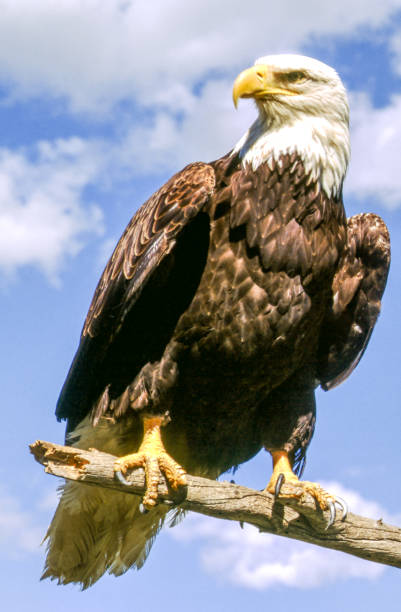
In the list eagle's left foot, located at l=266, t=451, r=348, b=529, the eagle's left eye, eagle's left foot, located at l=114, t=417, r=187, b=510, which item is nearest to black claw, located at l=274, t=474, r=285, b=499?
eagle's left foot, located at l=266, t=451, r=348, b=529

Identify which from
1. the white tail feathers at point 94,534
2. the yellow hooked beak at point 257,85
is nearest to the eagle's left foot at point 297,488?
the white tail feathers at point 94,534

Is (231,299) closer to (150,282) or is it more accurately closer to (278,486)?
(150,282)

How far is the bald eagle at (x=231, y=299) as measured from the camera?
516 cm

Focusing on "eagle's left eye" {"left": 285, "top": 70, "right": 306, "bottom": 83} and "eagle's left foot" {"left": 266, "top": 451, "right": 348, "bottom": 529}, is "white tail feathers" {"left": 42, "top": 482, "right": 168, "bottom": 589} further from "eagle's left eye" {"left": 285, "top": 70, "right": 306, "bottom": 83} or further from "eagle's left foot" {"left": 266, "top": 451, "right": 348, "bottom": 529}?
"eagle's left eye" {"left": 285, "top": 70, "right": 306, "bottom": 83}

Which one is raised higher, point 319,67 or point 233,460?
point 319,67

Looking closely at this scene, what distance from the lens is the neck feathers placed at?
17.3 ft

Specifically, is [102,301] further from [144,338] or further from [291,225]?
[291,225]

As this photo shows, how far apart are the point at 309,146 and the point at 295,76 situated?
1.53 feet

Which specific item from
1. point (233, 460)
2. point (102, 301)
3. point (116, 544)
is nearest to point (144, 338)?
point (102, 301)

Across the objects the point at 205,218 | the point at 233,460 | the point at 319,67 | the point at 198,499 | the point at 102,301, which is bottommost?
the point at 198,499

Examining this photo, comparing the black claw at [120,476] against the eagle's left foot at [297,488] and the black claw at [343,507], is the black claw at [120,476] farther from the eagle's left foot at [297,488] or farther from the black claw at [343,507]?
the black claw at [343,507]

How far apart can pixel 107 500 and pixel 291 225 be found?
7.74 feet

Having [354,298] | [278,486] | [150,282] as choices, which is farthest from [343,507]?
[150,282]

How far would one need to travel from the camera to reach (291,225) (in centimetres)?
522
